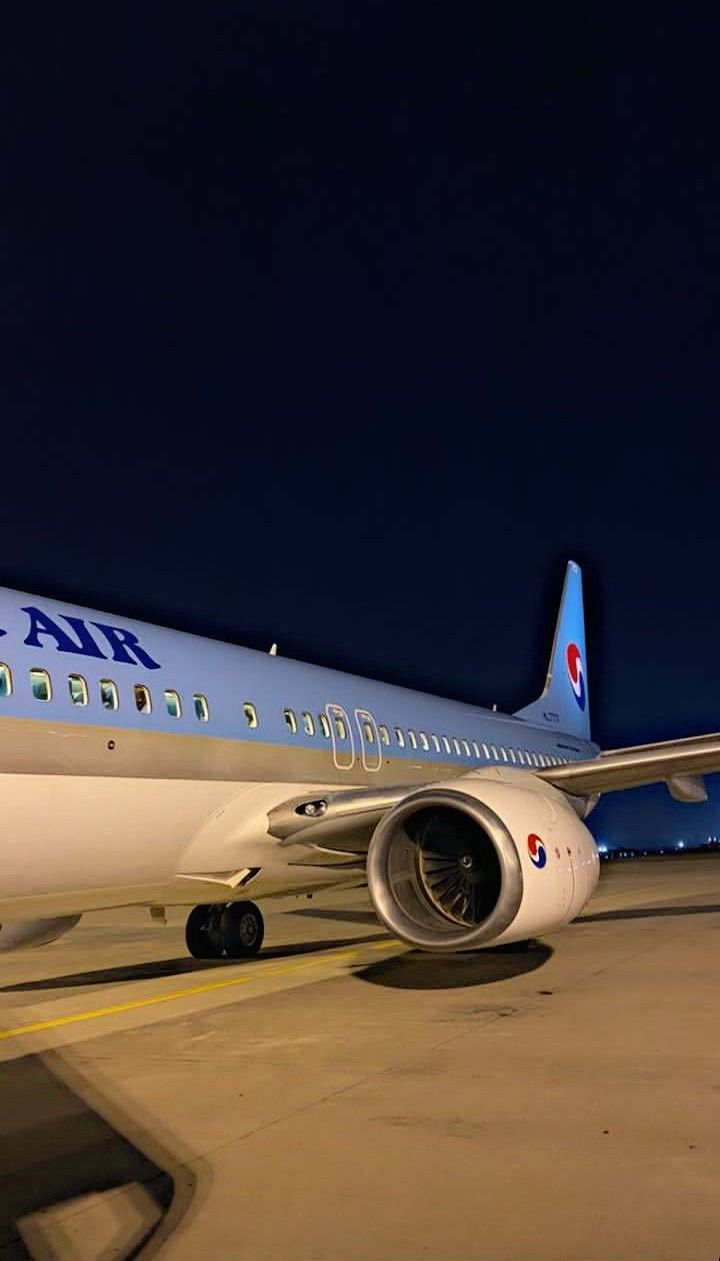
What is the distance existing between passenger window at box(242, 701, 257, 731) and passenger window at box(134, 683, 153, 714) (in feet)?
4.76

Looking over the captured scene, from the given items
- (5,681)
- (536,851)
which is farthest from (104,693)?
(536,851)

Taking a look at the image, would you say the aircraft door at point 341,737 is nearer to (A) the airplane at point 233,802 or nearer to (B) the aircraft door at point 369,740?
(A) the airplane at point 233,802

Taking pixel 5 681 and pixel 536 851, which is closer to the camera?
pixel 5 681

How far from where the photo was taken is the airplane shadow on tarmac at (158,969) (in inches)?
437

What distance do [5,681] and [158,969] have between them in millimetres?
4859

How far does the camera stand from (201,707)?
1047 cm

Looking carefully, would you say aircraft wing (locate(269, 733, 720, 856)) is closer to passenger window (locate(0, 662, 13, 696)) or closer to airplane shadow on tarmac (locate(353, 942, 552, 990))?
airplane shadow on tarmac (locate(353, 942, 552, 990))

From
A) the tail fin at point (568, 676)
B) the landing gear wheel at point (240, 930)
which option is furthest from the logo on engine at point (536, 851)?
the tail fin at point (568, 676)

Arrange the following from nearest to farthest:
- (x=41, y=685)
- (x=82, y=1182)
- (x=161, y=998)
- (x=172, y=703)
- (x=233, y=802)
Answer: (x=82, y=1182) < (x=41, y=685) < (x=161, y=998) < (x=172, y=703) < (x=233, y=802)

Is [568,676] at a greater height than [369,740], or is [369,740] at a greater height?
[568,676]

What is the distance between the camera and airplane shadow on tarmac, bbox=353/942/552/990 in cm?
995

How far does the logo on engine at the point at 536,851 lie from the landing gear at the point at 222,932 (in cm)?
480

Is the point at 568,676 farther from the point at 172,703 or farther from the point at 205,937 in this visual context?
the point at 172,703

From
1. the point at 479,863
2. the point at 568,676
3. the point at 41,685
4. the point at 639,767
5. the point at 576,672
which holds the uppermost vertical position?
the point at 576,672
